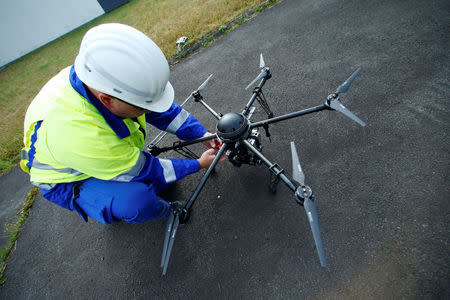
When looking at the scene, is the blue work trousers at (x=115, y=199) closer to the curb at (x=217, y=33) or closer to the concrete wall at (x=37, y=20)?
the curb at (x=217, y=33)

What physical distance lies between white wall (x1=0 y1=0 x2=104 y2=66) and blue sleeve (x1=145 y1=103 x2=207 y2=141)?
55.5 ft

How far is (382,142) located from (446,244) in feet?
3.10

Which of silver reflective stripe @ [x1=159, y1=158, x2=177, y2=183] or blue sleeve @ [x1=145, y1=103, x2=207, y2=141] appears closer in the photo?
silver reflective stripe @ [x1=159, y1=158, x2=177, y2=183]

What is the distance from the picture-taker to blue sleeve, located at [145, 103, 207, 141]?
2.14 m

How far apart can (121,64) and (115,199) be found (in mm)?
1096

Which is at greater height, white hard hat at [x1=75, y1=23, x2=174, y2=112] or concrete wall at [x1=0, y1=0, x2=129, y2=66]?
concrete wall at [x1=0, y1=0, x2=129, y2=66]

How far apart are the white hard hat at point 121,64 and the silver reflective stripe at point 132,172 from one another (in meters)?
0.50

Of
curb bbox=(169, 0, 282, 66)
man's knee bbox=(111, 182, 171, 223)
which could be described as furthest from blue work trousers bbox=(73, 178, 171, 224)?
curb bbox=(169, 0, 282, 66)

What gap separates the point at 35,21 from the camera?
1307 cm

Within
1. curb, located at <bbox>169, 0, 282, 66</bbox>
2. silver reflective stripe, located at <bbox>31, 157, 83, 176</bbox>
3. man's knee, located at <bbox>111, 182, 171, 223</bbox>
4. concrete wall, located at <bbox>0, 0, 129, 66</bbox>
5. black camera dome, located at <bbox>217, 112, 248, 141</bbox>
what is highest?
concrete wall, located at <bbox>0, 0, 129, 66</bbox>

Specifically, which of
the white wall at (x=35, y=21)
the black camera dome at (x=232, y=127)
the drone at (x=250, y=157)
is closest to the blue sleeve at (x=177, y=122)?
the drone at (x=250, y=157)

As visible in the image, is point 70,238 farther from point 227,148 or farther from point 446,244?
point 446,244

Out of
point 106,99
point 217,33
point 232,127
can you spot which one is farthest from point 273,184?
point 217,33

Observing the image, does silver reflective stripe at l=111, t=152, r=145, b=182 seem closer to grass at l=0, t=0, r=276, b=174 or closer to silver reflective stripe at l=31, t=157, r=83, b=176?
silver reflective stripe at l=31, t=157, r=83, b=176
